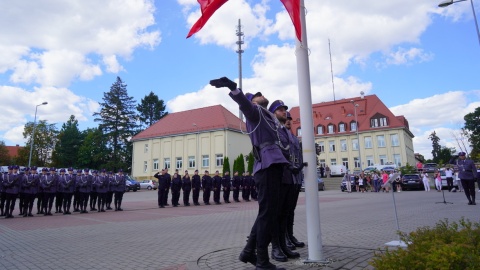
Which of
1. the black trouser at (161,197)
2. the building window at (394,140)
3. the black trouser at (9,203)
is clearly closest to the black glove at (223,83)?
the black trouser at (9,203)

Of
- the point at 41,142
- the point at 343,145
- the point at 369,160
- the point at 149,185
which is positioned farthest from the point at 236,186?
the point at 41,142

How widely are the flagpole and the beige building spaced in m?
47.2

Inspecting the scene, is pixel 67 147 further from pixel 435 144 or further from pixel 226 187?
pixel 435 144

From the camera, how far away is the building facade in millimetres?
58938

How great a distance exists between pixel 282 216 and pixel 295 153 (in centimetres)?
112

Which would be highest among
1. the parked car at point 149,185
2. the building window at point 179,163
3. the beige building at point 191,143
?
the beige building at point 191,143

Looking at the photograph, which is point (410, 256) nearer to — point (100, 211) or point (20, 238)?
point (20, 238)

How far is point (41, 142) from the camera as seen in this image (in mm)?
63625

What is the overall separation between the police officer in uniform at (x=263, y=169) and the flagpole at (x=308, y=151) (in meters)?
0.59

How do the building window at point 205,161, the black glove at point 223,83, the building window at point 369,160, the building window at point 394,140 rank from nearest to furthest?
the black glove at point 223,83 → the building window at point 205,161 → the building window at point 394,140 → the building window at point 369,160

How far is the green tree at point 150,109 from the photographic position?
3254 inches

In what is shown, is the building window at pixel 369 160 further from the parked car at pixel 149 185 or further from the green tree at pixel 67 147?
the green tree at pixel 67 147

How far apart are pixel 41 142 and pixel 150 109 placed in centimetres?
2604

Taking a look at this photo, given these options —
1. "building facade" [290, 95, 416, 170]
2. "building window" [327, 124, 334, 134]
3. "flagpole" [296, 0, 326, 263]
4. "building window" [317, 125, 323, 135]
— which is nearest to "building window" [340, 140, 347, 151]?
"building facade" [290, 95, 416, 170]
